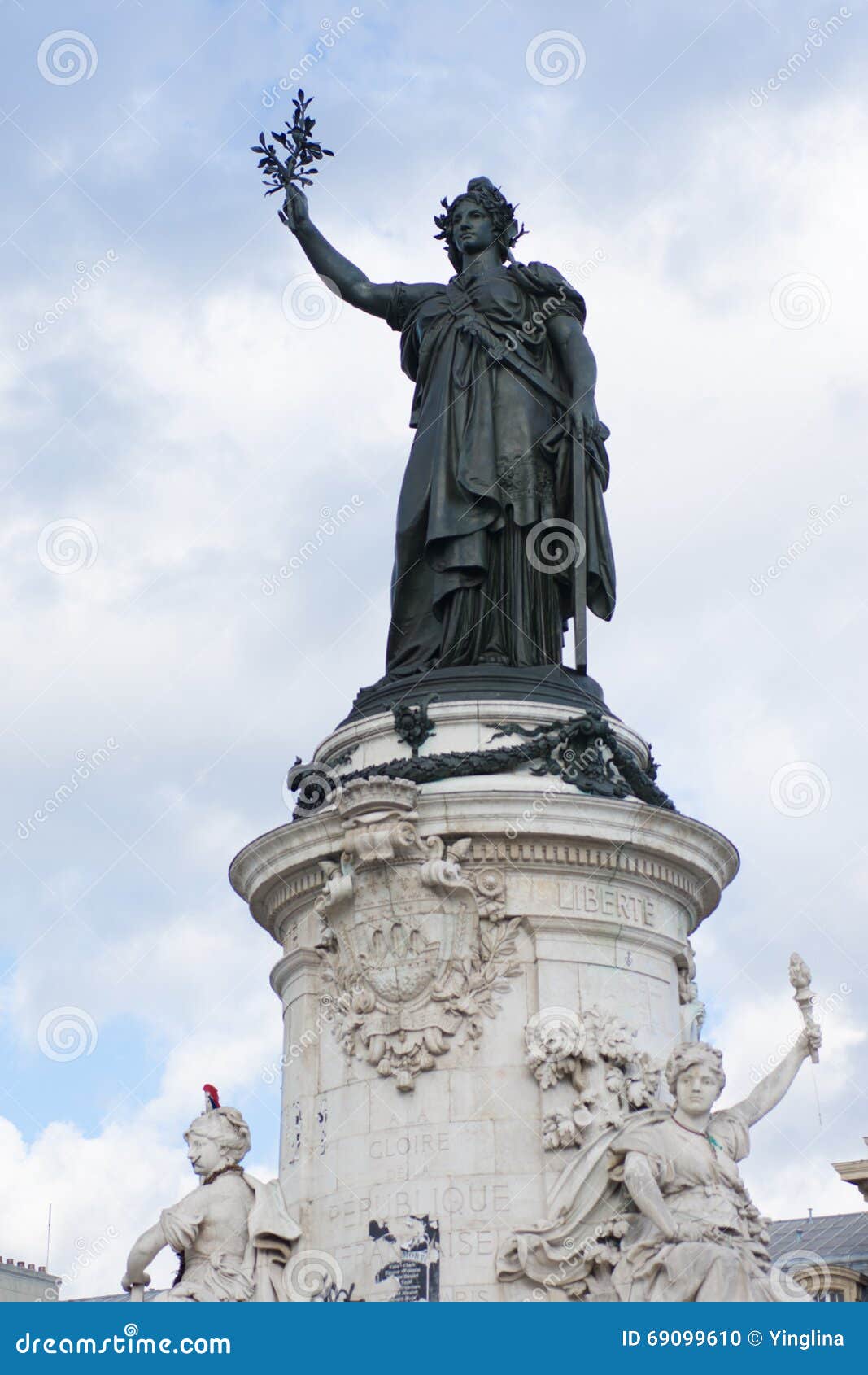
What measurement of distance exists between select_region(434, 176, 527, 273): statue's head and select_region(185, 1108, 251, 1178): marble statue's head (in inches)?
372

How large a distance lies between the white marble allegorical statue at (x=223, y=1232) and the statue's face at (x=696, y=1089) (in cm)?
324

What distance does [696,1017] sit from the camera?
16891mm

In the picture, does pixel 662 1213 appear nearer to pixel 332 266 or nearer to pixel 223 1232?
pixel 223 1232

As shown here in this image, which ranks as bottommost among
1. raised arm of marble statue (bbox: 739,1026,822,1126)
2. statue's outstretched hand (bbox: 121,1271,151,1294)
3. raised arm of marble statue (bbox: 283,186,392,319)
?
statue's outstretched hand (bbox: 121,1271,151,1294)

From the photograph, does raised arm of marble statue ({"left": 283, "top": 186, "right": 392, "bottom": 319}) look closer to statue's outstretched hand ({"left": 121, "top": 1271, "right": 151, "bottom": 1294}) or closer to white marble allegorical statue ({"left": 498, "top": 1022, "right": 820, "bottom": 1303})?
white marble allegorical statue ({"left": 498, "top": 1022, "right": 820, "bottom": 1303})

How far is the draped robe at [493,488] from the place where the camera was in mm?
18297

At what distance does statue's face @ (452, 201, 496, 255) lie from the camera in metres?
19.8

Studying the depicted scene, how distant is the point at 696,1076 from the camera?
47.2 ft

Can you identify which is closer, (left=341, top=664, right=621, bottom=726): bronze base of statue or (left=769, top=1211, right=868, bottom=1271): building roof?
(left=341, top=664, right=621, bottom=726): bronze base of statue
